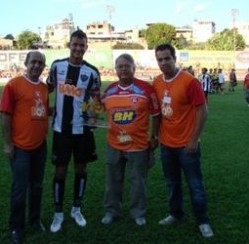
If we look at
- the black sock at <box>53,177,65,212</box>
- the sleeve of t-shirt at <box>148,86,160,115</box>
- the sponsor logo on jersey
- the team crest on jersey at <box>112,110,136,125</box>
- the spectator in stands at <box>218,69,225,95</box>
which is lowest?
the spectator in stands at <box>218,69,225,95</box>

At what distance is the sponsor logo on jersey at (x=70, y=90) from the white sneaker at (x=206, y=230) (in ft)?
6.07

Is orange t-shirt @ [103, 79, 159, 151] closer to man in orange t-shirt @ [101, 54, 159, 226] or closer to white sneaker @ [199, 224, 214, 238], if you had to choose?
man in orange t-shirt @ [101, 54, 159, 226]

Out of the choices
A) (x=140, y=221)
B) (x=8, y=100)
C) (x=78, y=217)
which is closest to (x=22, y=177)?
(x=8, y=100)

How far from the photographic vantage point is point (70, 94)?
18.1 feet

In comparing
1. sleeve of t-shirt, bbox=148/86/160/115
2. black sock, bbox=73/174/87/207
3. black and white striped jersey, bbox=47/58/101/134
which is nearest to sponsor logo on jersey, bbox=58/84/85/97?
black and white striped jersey, bbox=47/58/101/134

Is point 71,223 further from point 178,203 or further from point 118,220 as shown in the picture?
point 178,203

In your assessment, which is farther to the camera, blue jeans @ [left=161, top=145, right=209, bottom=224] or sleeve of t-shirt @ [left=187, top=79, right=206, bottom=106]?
blue jeans @ [left=161, top=145, right=209, bottom=224]

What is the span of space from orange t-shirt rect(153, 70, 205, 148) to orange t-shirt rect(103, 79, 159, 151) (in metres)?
0.13

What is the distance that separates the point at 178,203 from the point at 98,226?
91cm

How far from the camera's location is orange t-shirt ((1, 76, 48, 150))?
5090 millimetres

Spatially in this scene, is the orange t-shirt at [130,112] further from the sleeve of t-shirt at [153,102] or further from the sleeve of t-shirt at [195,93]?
the sleeve of t-shirt at [195,93]

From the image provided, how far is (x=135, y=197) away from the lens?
230 inches

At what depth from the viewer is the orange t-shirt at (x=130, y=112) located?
557cm

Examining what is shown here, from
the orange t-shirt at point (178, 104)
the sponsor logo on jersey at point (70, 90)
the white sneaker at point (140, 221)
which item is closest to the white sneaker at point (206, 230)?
the white sneaker at point (140, 221)
